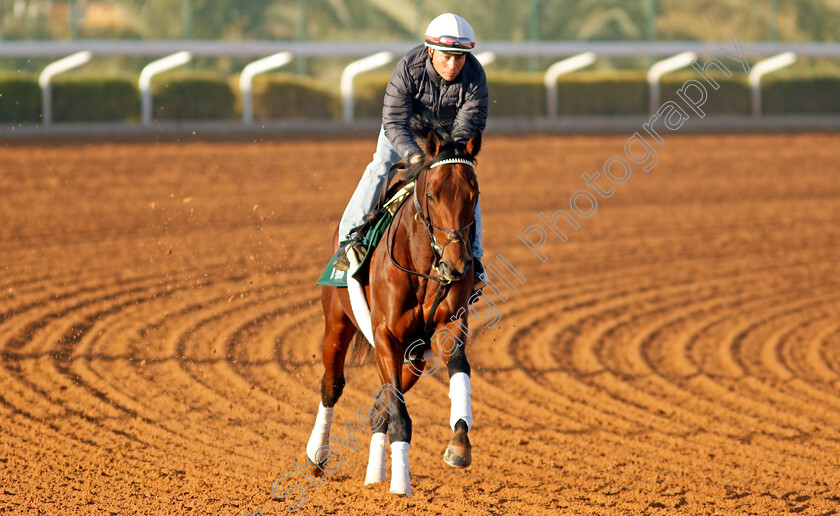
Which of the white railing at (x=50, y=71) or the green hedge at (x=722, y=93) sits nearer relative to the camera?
the white railing at (x=50, y=71)

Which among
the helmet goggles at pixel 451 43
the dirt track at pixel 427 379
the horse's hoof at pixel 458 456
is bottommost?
the dirt track at pixel 427 379

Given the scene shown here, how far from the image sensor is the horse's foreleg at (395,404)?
480 cm

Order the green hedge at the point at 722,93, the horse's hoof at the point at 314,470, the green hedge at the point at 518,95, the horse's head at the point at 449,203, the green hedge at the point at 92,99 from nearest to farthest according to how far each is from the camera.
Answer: the horse's head at the point at 449,203 < the horse's hoof at the point at 314,470 < the green hedge at the point at 92,99 < the green hedge at the point at 518,95 < the green hedge at the point at 722,93

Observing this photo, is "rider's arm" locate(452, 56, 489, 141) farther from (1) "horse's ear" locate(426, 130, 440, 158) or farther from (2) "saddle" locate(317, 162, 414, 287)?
(2) "saddle" locate(317, 162, 414, 287)

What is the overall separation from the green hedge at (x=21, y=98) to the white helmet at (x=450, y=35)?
51.8 ft

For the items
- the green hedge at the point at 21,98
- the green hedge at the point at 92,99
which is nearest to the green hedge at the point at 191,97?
the green hedge at the point at 92,99

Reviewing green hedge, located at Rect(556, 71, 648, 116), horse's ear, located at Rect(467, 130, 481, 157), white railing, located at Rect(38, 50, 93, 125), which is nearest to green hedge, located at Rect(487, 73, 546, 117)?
green hedge, located at Rect(556, 71, 648, 116)

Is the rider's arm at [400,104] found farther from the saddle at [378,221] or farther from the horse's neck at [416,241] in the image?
the horse's neck at [416,241]

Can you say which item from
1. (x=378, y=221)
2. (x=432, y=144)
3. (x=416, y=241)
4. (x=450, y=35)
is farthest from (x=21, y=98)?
(x=432, y=144)

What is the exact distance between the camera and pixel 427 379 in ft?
25.7

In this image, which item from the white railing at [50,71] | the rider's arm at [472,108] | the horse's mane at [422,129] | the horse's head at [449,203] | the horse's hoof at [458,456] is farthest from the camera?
the white railing at [50,71]

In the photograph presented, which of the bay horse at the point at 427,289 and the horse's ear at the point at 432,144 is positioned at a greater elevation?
the horse's ear at the point at 432,144

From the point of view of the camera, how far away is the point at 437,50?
16.2 ft

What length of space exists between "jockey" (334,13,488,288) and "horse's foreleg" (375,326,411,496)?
65cm
